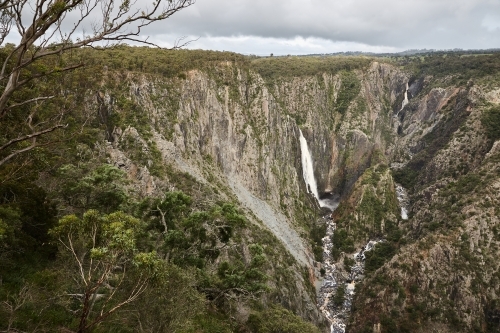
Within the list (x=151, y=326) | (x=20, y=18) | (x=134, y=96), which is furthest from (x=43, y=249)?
(x=134, y=96)

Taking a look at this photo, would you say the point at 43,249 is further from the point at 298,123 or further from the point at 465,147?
the point at 465,147

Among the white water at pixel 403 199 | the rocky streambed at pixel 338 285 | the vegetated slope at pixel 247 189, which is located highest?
the vegetated slope at pixel 247 189

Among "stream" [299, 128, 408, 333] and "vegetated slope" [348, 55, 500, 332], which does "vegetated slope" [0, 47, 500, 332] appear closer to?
"vegetated slope" [348, 55, 500, 332]

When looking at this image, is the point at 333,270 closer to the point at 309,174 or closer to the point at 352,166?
the point at 309,174

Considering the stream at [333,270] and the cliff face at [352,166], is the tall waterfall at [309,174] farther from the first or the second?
the cliff face at [352,166]

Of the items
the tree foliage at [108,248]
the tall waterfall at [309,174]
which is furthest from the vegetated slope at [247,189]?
the tall waterfall at [309,174]

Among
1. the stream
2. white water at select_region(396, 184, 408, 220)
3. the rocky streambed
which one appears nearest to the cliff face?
white water at select_region(396, 184, 408, 220)

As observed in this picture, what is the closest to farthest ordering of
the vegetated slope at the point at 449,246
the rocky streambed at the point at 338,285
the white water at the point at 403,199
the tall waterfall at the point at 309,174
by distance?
the vegetated slope at the point at 449,246, the rocky streambed at the point at 338,285, the white water at the point at 403,199, the tall waterfall at the point at 309,174
